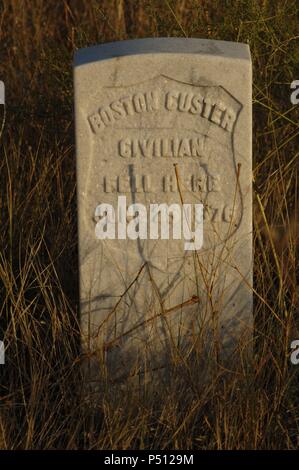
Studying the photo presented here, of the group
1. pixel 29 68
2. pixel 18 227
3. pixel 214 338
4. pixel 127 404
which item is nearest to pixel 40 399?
pixel 127 404

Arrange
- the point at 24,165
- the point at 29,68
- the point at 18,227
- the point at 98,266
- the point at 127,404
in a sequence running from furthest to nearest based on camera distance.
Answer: the point at 29,68
the point at 24,165
the point at 18,227
the point at 98,266
the point at 127,404

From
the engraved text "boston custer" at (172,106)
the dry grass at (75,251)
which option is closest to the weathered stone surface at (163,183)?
the engraved text "boston custer" at (172,106)

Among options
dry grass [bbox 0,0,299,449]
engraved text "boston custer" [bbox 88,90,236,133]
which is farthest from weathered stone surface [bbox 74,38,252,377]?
dry grass [bbox 0,0,299,449]

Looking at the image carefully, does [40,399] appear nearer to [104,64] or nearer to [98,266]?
[98,266]

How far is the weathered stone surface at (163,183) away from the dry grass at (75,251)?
137 millimetres

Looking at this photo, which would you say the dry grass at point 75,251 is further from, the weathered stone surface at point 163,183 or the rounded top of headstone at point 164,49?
the rounded top of headstone at point 164,49

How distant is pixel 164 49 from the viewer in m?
2.88

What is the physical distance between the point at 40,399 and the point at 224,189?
Answer: 915mm

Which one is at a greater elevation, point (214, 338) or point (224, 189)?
point (224, 189)

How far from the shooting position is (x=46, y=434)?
2.64 meters

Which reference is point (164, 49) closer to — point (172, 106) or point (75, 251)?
point (172, 106)

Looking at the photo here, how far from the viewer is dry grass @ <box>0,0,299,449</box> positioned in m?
2.74

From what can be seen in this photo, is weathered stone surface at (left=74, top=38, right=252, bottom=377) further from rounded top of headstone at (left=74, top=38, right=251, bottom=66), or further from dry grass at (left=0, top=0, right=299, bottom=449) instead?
dry grass at (left=0, top=0, right=299, bottom=449)

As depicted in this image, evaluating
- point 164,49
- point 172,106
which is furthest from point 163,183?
point 164,49
